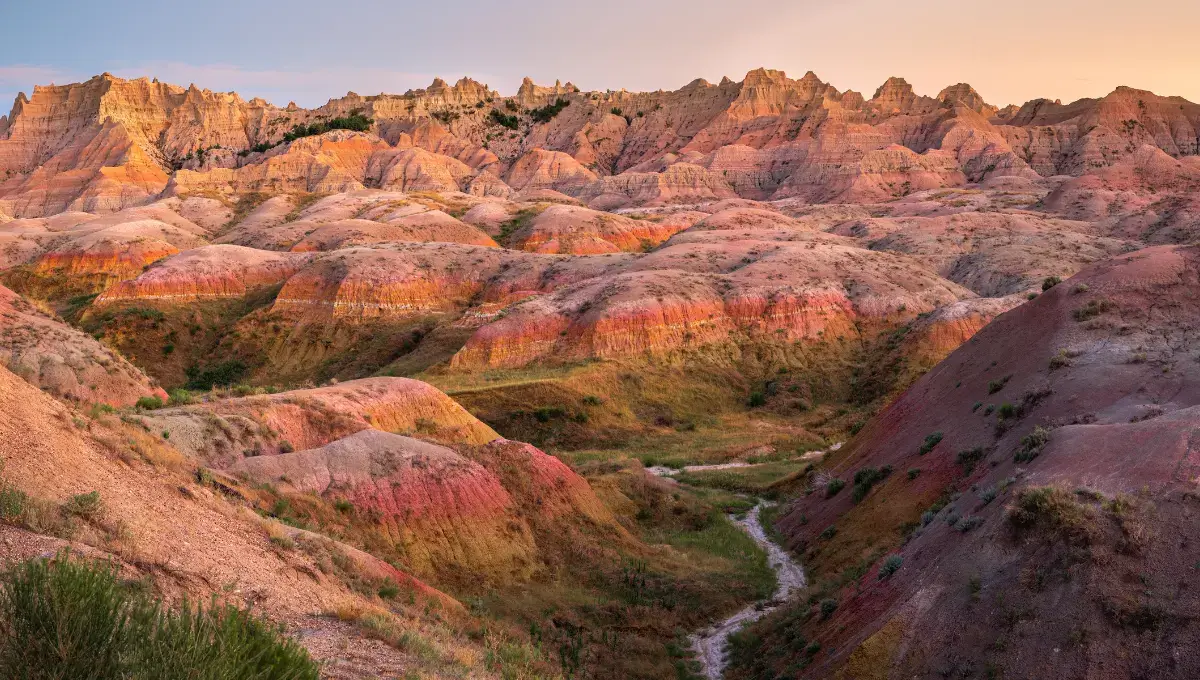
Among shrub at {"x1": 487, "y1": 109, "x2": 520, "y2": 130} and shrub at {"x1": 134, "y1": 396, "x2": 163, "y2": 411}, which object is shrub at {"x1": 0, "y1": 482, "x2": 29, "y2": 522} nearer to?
shrub at {"x1": 134, "y1": 396, "x2": 163, "y2": 411}

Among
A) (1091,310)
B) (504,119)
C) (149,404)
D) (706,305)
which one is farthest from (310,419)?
(504,119)

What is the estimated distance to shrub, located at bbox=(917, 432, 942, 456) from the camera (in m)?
20.5

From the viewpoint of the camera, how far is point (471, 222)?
93000 mm

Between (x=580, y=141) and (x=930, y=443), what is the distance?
138 meters

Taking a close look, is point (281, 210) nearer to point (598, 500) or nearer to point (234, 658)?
point (598, 500)

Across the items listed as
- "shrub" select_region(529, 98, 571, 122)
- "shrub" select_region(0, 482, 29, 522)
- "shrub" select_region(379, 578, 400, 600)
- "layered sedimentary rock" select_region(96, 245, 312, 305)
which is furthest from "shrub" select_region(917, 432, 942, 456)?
"shrub" select_region(529, 98, 571, 122)

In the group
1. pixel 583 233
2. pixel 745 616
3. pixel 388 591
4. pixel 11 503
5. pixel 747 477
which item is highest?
pixel 583 233

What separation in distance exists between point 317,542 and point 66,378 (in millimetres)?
17255

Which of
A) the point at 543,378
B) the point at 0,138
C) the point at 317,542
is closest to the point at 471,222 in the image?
the point at 543,378

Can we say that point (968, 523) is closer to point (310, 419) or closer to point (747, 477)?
point (310, 419)

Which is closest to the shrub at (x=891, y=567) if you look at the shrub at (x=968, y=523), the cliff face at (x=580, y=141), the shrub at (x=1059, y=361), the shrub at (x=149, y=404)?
the shrub at (x=968, y=523)

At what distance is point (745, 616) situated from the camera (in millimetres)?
18000

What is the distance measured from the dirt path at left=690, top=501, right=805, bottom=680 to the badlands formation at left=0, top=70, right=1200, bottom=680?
12.0 inches

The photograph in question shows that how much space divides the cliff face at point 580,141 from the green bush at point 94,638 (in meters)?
113
